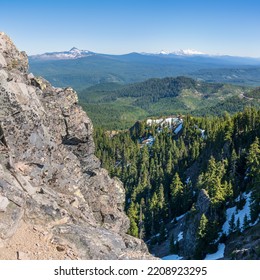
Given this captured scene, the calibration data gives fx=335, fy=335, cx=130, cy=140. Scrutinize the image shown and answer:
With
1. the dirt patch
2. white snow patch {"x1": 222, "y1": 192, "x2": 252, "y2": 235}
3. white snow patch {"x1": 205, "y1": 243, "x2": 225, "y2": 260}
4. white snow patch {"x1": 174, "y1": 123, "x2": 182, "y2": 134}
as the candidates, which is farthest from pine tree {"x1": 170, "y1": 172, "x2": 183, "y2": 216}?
white snow patch {"x1": 174, "y1": 123, "x2": 182, "y2": 134}

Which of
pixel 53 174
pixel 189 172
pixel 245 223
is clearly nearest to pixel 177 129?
pixel 189 172

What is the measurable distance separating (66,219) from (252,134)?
8715cm

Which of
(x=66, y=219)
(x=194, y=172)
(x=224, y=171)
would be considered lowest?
(x=194, y=172)

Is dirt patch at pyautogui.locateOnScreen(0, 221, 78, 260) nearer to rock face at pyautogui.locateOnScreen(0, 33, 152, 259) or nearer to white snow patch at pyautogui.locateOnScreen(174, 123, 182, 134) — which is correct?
rock face at pyautogui.locateOnScreen(0, 33, 152, 259)

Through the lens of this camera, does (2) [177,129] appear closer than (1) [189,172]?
No

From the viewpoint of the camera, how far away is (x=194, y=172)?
116 meters

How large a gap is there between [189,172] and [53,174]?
8811 centimetres

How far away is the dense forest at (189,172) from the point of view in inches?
2923

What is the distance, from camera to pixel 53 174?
37812 mm

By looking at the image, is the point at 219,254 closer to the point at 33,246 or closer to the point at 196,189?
the point at 196,189

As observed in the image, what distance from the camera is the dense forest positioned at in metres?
74.2

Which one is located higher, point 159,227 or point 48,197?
point 48,197

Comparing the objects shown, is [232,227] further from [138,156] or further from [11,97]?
[138,156]
